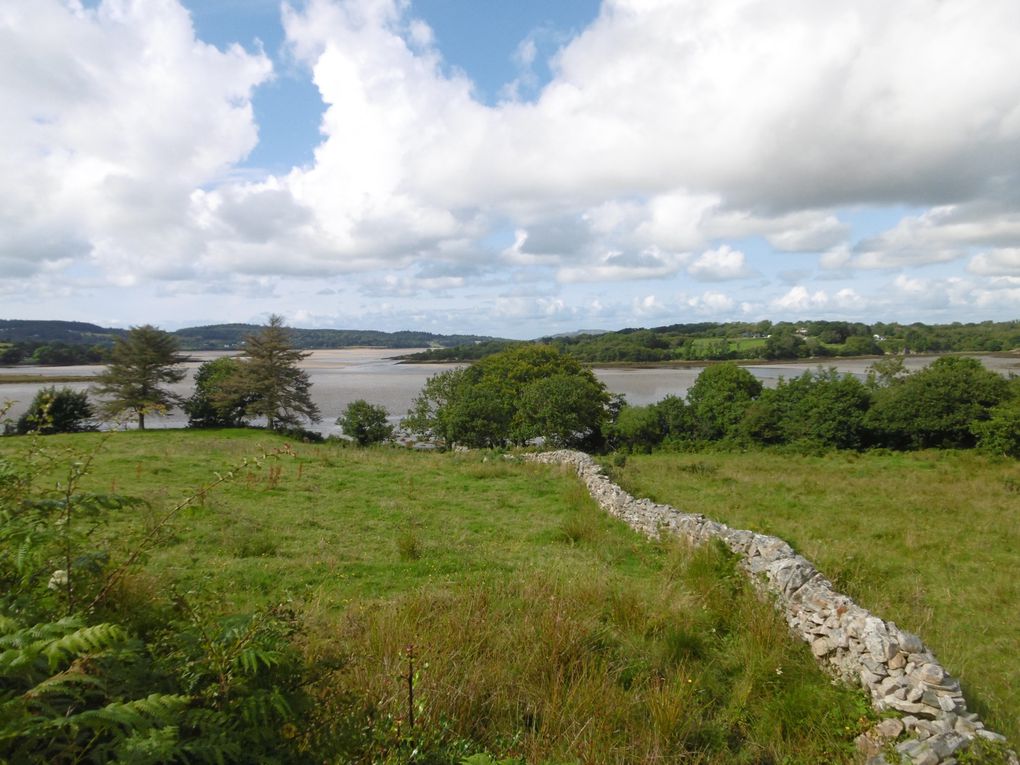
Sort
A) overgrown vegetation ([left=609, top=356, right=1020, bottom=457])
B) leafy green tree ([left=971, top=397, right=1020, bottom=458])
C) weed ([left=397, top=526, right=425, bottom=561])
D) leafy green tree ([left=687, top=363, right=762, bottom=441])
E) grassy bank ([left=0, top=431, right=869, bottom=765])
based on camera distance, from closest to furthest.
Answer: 1. grassy bank ([left=0, top=431, right=869, bottom=765])
2. weed ([left=397, top=526, right=425, bottom=561])
3. leafy green tree ([left=971, top=397, right=1020, bottom=458])
4. overgrown vegetation ([left=609, top=356, right=1020, bottom=457])
5. leafy green tree ([left=687, top=363, right=762, bottom=441])

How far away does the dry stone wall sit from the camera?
11.2ft

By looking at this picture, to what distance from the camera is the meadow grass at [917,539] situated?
5334 millimetres

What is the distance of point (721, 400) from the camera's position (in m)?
37.8

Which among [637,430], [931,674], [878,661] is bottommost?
[637,430]

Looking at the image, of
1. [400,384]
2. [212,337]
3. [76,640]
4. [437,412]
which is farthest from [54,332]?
[76,640]

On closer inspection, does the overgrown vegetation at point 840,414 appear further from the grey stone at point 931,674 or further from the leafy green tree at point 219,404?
the grey stone at point 931,674

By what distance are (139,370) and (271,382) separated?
8819 millimetres

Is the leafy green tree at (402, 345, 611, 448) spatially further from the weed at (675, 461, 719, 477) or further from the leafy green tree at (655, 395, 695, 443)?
the weed at (675, 461, 719, 477)

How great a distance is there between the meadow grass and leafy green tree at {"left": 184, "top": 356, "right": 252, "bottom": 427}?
3070 cm

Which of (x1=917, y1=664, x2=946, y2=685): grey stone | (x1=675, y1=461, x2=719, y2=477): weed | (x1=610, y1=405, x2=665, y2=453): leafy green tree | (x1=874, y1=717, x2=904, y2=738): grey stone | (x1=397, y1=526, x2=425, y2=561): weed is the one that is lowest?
(x1=610, y1=405, x2=665, y2=453): leafy green tree

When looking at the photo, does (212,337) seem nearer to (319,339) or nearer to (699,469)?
(319,339)

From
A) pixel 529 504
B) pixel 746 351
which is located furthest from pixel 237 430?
pixel 746 351

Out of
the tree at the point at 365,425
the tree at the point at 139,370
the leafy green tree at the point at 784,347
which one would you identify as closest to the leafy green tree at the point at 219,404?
the tree at the point at 139,370

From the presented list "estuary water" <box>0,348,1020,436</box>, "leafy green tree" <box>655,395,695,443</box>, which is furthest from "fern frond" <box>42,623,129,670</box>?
"estuary water" <box>0,348,1020,436</box>
